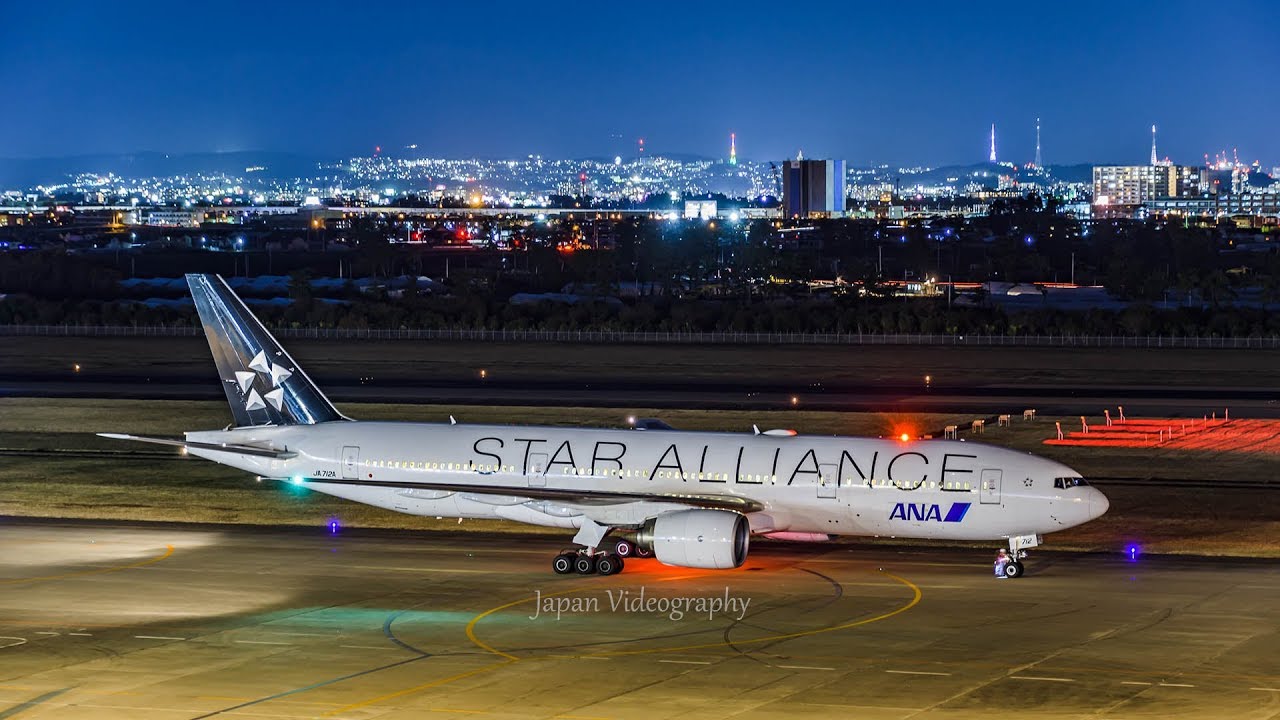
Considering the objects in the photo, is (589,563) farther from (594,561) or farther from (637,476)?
(637,476)

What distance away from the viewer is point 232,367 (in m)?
49.5

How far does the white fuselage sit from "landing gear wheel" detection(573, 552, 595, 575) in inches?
51.2

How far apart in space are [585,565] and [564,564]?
0.63m

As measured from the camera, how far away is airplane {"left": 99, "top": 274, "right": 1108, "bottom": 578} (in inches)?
1692

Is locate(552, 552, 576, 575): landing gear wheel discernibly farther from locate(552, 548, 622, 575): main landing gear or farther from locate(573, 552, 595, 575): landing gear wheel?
locate(573, 552, 595, 575): landing gear wheel

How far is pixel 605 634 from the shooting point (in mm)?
36906

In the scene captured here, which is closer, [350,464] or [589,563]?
[589,563]

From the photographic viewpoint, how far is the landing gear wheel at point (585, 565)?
144 ft

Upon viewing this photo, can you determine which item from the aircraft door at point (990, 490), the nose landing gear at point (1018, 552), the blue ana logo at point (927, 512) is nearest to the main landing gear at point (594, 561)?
the blue ana logo at point (927, 512)

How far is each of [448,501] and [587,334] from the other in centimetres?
7581

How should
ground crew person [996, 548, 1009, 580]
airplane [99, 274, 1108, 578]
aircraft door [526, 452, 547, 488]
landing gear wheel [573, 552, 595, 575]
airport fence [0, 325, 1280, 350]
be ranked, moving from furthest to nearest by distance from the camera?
1. airport fence [0, 325, 1280, 350]
2. aircraft door [526, 452, 547, 488]
3. landing gear wheel [573, 552, 595, 575]
4. ground crew person [996, 548, 1009, 580]
5. airplane [99, 274, 1108, 578]

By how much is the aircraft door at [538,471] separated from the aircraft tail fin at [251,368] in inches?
305

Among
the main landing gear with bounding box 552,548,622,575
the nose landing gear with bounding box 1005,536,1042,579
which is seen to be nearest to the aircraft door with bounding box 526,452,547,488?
the main landing gear with bounding box 552,548,622,575

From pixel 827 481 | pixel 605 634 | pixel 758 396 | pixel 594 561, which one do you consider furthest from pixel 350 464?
pixel 758 396
